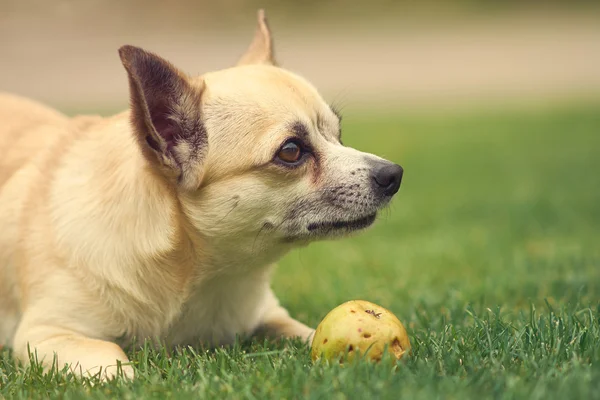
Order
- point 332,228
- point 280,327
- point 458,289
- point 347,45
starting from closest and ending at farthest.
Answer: point 332,228 → point 280,327 → point 458,289 → point 347,45

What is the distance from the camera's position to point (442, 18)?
25.6m

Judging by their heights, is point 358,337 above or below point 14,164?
below

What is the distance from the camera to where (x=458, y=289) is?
16.1 feet

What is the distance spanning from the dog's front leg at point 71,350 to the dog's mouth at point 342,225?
→ 0.98 metres

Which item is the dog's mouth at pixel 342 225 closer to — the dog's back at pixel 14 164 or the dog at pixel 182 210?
the dog at pixel 182 210

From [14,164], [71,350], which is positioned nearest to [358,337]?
[71,350]

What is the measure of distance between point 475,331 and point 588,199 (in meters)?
4.79

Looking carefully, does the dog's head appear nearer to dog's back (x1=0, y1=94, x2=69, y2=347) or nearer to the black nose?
the black nose

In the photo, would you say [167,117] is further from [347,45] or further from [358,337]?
[347,45]

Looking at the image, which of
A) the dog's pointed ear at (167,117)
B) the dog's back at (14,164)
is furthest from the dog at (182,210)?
the dog's back at (14,164)

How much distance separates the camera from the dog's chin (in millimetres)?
3639

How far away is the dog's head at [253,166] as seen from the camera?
353 centimetres

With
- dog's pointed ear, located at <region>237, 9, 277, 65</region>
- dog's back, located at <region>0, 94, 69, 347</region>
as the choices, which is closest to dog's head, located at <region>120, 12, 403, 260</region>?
dog's pointed ear, located at <region>237, 9, 277, 65</region>

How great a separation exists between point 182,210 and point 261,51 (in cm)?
120
